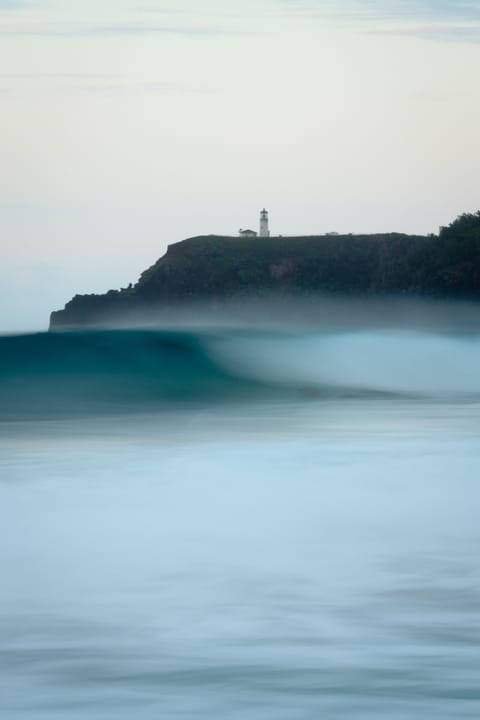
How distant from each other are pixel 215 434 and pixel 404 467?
9.11ft

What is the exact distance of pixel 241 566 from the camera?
5863 millimetres

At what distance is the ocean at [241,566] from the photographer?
416 centimetres

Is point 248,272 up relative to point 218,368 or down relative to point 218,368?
up

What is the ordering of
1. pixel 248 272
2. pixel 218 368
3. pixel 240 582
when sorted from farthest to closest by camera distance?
1. pixel 248 272
2. pixel 218 368
3. pixel 240 582

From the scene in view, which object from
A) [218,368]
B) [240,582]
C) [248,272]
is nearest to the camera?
[240,582]

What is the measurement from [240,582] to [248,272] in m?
98.4

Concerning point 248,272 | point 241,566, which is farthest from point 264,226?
point 241,566

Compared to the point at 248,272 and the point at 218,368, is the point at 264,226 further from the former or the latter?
the point at 218,368

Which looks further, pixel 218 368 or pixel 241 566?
pixel 218 368

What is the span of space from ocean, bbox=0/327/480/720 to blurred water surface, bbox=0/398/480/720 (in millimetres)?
12

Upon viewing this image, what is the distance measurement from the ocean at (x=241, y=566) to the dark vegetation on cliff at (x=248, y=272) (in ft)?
253

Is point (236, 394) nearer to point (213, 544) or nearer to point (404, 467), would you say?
point (404, 467)

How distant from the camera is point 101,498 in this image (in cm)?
773

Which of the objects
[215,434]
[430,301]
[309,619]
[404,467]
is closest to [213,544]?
[309,619]
